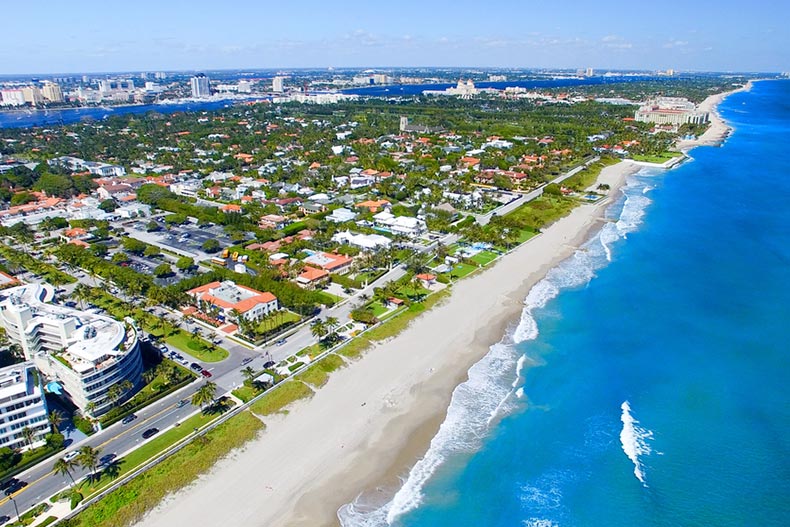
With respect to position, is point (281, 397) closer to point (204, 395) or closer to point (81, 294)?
point (204, 395)

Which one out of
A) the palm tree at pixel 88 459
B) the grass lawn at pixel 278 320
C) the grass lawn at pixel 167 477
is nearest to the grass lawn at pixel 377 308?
the grass lawn at pixel 278 320

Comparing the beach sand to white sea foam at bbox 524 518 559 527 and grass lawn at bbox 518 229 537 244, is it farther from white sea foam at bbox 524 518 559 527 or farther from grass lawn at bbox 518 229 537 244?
grass lawn at bbox 518 229 537 244

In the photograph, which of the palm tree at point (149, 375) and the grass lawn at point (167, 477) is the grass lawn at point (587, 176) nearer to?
the palm tree at point (149, 375)

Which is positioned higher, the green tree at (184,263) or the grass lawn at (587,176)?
the grass lawn at (587,176)

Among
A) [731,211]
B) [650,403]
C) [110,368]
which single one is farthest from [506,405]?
[731,211]

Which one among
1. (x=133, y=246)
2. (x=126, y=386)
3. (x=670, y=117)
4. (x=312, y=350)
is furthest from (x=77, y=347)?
(x=670, y=117)

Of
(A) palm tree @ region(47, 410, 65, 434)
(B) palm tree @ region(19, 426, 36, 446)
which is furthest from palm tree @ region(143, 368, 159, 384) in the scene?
(B) palm tree @ region(19, 426, 36, 446)

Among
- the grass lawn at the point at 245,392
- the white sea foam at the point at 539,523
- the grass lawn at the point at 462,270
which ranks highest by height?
the grass lawn at the point at 462,270

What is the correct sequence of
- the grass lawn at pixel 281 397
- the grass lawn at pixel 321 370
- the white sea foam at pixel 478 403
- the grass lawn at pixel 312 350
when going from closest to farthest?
the white sea foam at pixel 478 403 → the grass lawn at pixel 281 397 → the grass lawn at pixel 321 370 → the grass lawn at pixel 312 350
